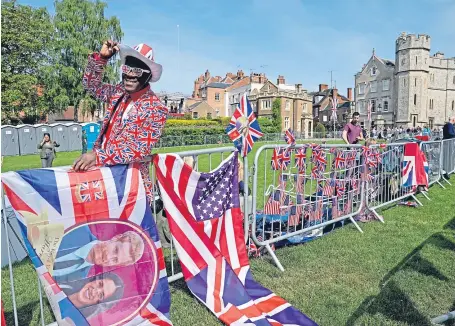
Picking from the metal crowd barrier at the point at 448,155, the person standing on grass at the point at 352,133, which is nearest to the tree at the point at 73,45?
the person standing on grass at the point at 352,133

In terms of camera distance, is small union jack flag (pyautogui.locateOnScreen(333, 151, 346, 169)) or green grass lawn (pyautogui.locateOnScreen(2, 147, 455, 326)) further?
small union jack flag (pyautogui.locateOnScreen(333, 151, 346, 169))

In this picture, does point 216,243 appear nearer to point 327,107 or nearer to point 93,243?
point 93,243

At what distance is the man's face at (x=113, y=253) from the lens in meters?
2.74

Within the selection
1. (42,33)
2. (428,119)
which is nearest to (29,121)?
(42,33)

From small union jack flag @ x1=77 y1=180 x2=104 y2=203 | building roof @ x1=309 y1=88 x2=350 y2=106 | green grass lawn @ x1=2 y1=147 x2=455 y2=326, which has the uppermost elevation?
building roof @ x1=309 y1=88 x2=350 y2=106

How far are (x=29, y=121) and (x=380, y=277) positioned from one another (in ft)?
163

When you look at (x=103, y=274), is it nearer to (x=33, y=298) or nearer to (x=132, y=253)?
(x=132, y=253)

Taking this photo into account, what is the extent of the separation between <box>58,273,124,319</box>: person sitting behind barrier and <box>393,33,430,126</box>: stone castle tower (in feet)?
242

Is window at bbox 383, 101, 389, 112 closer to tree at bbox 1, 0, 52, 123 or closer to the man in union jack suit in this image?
tree at bbox 1, 0, 52, 123

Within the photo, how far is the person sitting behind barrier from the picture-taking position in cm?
261

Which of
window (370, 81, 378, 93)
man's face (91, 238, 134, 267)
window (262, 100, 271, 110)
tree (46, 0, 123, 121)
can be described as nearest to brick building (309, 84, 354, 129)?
window (370, 81, 378, 93)

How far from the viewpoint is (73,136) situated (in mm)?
34094

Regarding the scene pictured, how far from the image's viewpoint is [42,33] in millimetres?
39062

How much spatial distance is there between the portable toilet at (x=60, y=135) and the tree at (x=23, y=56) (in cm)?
515
